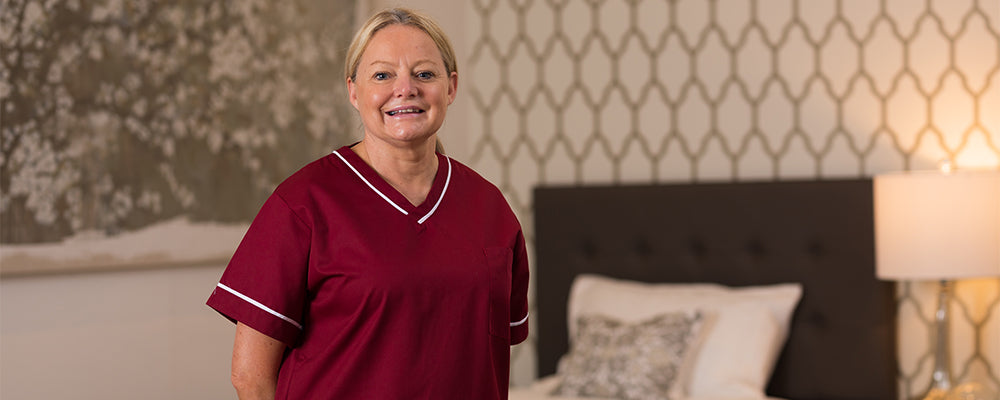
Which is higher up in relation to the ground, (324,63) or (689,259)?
(324,63)

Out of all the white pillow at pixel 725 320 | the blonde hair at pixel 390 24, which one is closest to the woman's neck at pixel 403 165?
the blonde hair at pixel 390 24

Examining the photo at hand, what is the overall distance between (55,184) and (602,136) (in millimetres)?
1948

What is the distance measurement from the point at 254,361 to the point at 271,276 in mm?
131

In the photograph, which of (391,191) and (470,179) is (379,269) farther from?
(470,179)

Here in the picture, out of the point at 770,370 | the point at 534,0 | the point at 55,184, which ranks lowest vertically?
the point at 770,370

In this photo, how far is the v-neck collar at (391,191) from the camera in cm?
142

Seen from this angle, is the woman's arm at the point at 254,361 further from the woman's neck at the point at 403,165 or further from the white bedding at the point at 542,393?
the white bedding at the point at 542,393

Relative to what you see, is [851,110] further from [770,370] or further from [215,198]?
[215,198]

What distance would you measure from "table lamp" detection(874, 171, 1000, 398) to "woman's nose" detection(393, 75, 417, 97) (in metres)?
1.97

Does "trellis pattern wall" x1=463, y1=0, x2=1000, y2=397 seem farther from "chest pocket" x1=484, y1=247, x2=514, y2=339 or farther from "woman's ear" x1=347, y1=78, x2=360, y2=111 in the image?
"woman's ear" x1=347, y1=78, x2=360, y2=111

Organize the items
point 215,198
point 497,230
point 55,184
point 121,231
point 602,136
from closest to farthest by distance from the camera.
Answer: point 497,230 → point 55,184 → point 121,231 → point 215,198 → point 602,136

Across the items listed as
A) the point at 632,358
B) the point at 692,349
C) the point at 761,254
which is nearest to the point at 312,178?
the point at 632,358

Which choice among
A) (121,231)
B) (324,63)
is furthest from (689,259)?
(121,231)

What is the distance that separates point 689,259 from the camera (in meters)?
3.51
